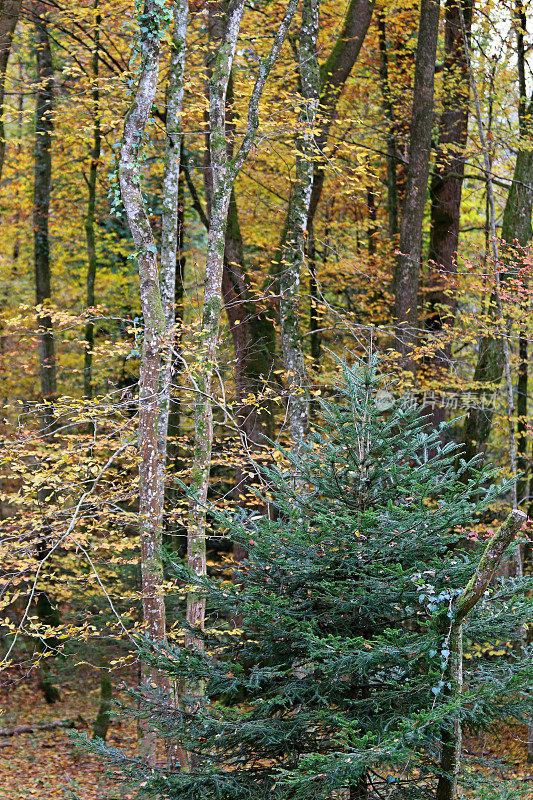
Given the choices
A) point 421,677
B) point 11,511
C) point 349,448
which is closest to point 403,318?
point 349,448

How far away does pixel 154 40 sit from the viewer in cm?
734

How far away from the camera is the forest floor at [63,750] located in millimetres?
9758

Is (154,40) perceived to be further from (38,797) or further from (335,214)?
(335,214)

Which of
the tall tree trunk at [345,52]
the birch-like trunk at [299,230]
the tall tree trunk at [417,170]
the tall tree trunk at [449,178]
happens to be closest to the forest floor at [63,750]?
the birch-like trunk at [299,230]

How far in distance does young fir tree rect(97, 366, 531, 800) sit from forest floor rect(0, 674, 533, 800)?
4032 millimetres

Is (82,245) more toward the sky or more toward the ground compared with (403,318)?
more toward the sky

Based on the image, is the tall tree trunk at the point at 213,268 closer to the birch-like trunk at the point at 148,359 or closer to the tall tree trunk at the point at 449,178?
the birch-like trunk at the point at 148,359

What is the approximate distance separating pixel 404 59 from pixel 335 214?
3725 millimetres

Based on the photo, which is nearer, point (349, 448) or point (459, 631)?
point (459, 631)

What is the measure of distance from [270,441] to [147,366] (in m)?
2.40

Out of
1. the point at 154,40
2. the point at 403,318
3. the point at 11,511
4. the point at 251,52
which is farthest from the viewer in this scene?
the point at 11,511

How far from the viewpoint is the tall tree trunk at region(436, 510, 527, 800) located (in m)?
3.19

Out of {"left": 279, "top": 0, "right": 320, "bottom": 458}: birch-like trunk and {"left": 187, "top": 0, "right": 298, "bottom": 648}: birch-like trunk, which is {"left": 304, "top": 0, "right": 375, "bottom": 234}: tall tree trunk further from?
{"left": 187, "top": 0, "right": 298, "bottom": 648}: birch-like trunk

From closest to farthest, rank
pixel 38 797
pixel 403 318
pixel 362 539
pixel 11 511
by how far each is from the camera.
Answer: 1. pixel 362 539
2. pixel 38 797
3. pixel 403 318
4. pixel 11 511
